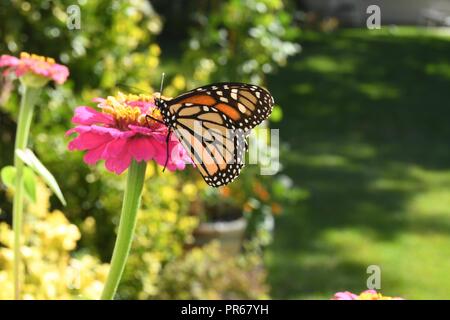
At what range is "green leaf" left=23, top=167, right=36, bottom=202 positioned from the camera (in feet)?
4.56

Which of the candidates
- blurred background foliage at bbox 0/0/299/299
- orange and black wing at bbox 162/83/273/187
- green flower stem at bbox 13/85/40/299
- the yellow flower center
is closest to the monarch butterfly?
orange and black wing at bbox 162/83/273/187

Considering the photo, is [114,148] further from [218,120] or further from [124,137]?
[218,120]

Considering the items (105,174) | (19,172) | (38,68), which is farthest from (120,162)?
(105,174)

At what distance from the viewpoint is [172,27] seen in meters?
11.1

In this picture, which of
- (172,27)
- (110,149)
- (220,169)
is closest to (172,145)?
(110,149)

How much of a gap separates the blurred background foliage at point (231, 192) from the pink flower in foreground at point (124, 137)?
29 centimetres

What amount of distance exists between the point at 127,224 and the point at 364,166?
5.71 metres

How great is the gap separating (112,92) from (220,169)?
236 cm

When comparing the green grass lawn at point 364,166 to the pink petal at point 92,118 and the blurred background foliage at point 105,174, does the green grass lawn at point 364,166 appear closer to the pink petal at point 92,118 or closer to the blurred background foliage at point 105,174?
the blurred background foliage at point 105,174

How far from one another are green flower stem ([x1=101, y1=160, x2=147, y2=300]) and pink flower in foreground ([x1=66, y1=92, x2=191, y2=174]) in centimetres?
4

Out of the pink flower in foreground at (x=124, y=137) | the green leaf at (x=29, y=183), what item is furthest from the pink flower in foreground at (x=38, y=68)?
the pink flower in foreground at (x=124, y=137)

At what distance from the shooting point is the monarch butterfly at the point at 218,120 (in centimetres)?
130

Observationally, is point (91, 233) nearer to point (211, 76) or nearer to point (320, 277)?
point (211, 76)

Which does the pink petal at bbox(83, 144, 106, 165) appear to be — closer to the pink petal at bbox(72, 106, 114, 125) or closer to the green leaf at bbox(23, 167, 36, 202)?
the pink petal at bbox(72, 106, 114, 125)
